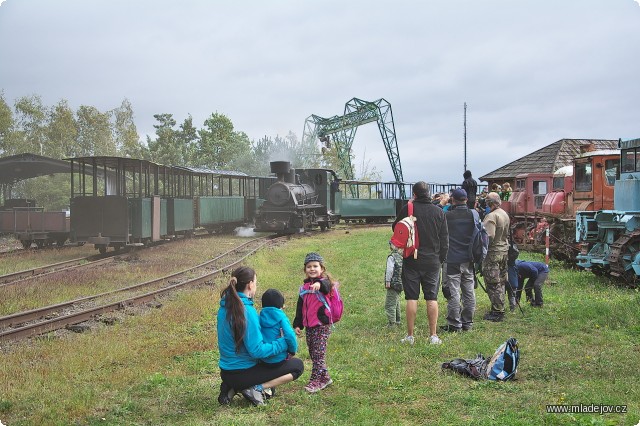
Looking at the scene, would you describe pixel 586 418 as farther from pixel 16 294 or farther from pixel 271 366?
pixel 16 294

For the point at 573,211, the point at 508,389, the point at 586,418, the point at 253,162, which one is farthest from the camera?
the point at 253,162

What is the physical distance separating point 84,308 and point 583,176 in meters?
12.4

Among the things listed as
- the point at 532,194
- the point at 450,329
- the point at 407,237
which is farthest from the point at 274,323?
the point at 532,194

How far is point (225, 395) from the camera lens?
4.97 m

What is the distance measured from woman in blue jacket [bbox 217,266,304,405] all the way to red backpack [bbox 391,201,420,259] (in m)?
2.31

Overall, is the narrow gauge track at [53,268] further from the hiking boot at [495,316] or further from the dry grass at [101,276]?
the hiking boot at [495,316]

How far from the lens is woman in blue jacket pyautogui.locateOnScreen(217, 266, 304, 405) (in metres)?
4.80

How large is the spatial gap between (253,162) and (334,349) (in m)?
46.2

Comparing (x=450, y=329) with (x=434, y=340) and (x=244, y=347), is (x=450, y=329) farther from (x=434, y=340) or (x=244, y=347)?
(x=244, y=347)

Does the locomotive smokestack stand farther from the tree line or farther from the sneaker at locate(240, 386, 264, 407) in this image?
the sneaker at locate(240, 386, 264, 407)

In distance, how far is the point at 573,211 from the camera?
16.3m

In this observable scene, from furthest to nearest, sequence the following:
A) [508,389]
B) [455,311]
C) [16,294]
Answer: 1. [16,294]
2. [455,311]
3. [508,389]

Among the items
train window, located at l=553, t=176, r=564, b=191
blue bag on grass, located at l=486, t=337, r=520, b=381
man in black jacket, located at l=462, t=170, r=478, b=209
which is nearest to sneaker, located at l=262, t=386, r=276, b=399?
blue bag on grass, located at l=486, t=337, r=520, b=381

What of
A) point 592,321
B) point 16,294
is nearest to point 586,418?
point 592,321
